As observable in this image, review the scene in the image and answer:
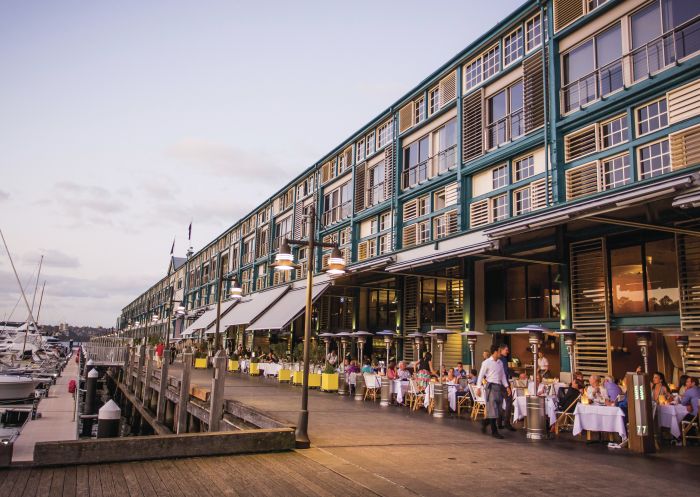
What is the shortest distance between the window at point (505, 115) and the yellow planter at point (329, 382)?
10539 millimetres

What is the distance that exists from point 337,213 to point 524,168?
51.3ft

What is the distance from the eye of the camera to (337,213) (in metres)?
33.6

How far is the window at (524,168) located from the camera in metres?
19.2

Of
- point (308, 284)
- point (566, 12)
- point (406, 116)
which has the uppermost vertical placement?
point (406, 116)

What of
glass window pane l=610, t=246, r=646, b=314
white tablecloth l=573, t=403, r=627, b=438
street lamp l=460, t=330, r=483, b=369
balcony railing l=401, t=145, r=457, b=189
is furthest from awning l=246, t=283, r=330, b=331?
white tablecloth l=573, t=403, r=627, b=438

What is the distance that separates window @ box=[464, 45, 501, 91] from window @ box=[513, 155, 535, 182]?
396 cm

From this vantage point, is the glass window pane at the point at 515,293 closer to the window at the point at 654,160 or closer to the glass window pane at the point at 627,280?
the glass window pane at the point at 627,280

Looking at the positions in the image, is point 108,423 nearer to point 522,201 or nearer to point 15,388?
point 522,201

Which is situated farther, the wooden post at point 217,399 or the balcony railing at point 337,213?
the balcony railing at point 337,213

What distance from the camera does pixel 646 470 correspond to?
8516 mm

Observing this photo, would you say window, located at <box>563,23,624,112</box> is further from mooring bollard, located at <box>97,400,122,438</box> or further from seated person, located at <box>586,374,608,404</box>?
mooring bollard, located at <box>97,400,122,438</box>

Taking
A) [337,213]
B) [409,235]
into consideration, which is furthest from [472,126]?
[337,213]

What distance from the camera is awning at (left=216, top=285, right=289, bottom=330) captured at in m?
33.1

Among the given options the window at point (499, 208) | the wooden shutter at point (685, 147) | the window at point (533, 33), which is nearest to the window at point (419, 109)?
the window at point (533, 33)
